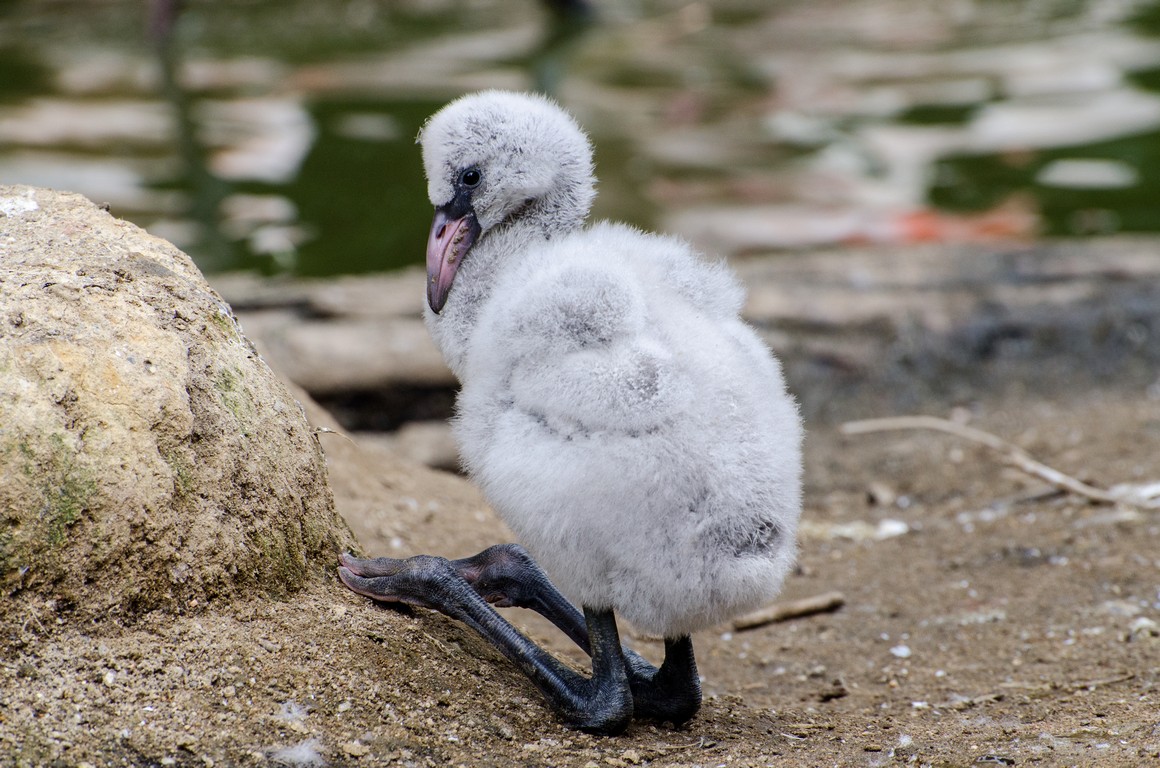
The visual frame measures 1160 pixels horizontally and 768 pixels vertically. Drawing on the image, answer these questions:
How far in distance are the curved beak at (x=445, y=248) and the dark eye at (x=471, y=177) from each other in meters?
0.06

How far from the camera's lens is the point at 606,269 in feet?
8.64

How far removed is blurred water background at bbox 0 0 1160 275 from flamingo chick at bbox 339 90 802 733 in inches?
204

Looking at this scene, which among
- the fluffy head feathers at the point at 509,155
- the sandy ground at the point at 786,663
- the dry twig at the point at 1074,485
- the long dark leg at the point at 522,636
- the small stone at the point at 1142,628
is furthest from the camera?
the dry twig at the point at 1074,485

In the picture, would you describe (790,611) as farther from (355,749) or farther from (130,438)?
(130,438)

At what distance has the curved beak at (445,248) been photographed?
290 cm

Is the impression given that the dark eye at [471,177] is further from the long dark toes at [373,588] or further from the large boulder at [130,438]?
the long dark toes at [373,588]

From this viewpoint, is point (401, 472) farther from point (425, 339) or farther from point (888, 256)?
point (888, 256)

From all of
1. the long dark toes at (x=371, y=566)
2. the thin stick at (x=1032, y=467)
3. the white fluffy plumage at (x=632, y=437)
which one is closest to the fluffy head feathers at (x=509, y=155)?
the white fluffy plumage at (x=632, y=437)

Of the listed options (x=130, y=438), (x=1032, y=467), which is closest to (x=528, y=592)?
(x=130, y=438)

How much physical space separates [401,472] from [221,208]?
4.72m

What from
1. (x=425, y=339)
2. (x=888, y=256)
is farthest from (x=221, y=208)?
(x=888, y=256)

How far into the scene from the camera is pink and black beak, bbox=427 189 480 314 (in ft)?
9.52

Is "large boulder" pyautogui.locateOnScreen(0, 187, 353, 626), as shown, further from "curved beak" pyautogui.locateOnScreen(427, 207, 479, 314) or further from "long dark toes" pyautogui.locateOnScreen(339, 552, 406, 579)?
A: "curved beak" pyautogui.locateOnScreen(427, 207, 479, 314)

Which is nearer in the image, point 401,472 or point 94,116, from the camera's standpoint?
point 401,472
